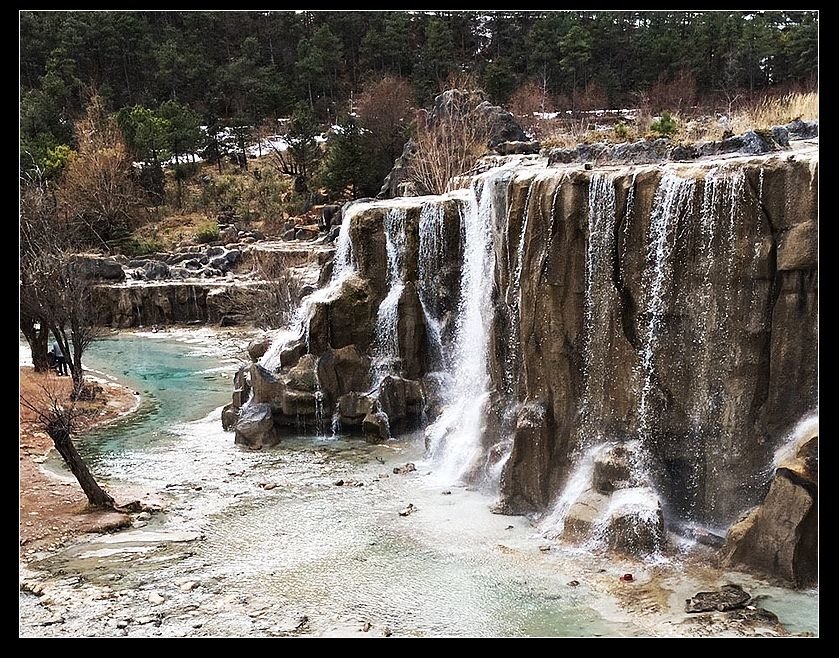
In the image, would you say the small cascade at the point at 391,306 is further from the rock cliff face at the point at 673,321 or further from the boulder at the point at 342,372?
the rock cliff face at the point at 673,321

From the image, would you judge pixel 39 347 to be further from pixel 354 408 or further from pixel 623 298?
pixel 623 298

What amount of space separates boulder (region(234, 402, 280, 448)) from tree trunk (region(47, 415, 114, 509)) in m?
3.92

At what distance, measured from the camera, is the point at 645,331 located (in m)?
12.4

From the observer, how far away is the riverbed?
31.9 ft

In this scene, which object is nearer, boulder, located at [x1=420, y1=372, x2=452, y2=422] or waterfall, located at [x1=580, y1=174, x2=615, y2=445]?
waterfall, located at [x1=580, y1=174, x2=615, y2=445]

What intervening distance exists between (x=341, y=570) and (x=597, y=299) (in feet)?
18.9

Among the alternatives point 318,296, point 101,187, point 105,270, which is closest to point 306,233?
point 105,270

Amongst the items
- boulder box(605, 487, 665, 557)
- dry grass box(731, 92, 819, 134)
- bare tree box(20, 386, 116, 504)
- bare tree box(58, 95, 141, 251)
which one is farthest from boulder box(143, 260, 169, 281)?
boulder box(605, 487, 665, 557)

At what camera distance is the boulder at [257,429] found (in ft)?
57.6

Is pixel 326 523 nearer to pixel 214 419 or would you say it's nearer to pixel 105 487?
pixel 105 487

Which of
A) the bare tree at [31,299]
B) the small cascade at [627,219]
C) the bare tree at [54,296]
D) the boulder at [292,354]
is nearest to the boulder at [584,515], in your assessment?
the small cascade at [627,219]

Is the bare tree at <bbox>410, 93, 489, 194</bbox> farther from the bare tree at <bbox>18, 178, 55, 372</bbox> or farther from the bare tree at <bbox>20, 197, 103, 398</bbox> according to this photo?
the bare tree at <bbox>18, 178, 55, 372</bbox>

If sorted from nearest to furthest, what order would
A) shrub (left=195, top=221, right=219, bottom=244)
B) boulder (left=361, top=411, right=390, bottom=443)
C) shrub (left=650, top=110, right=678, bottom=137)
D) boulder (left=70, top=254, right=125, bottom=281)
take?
1. boulder (left=361, top=411, right=390, bottom=443)
2. shrub (left=650, top=110, right=678, bottom=137)
3. boulder (left=70, top=254, right=125, bottom=281)
4. shrub (left=195, top=221, right=219, bottom=244)

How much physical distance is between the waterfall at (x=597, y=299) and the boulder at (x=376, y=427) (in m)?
5.91
